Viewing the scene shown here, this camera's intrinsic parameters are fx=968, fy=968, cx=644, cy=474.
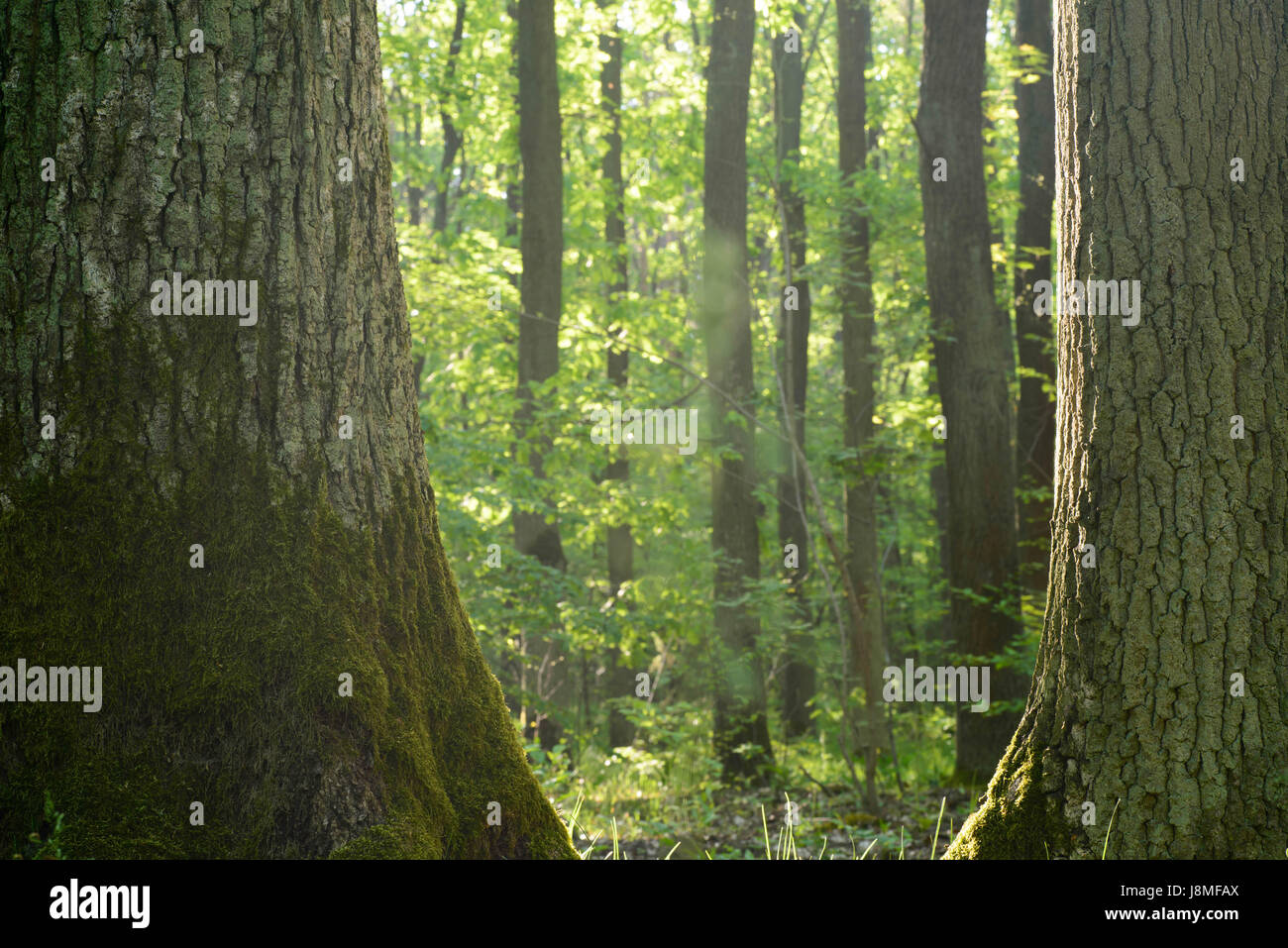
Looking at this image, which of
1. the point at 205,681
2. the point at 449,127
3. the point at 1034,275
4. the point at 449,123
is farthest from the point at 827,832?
the point at 449,127

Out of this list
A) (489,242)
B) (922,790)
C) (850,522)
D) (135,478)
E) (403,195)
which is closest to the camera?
(135,478)

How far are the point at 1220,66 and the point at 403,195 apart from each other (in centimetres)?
2234

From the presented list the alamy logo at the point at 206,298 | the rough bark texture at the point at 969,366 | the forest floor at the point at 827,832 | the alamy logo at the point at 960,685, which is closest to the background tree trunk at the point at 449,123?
the rough bark texture at the point at 969,366

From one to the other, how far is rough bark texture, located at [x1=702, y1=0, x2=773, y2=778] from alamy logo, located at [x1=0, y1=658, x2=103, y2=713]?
8550 mm

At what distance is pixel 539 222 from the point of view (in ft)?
37.9

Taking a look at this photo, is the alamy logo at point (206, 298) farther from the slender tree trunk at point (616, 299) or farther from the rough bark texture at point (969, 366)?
the slender tree trunk at point (616, 299)

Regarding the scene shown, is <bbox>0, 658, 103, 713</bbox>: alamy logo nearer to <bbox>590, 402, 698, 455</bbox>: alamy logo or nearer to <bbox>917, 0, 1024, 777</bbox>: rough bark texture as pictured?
<bbox>590, 402, 698, 455</bbox>: alamy logo

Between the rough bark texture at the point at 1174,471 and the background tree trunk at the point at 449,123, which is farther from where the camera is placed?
the background tree trunk at the point at 449,123

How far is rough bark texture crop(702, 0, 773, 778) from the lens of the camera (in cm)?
1093

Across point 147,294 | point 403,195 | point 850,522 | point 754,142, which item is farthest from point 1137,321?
point 403,195

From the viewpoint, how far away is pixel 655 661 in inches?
472

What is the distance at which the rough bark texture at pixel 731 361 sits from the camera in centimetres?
1093
